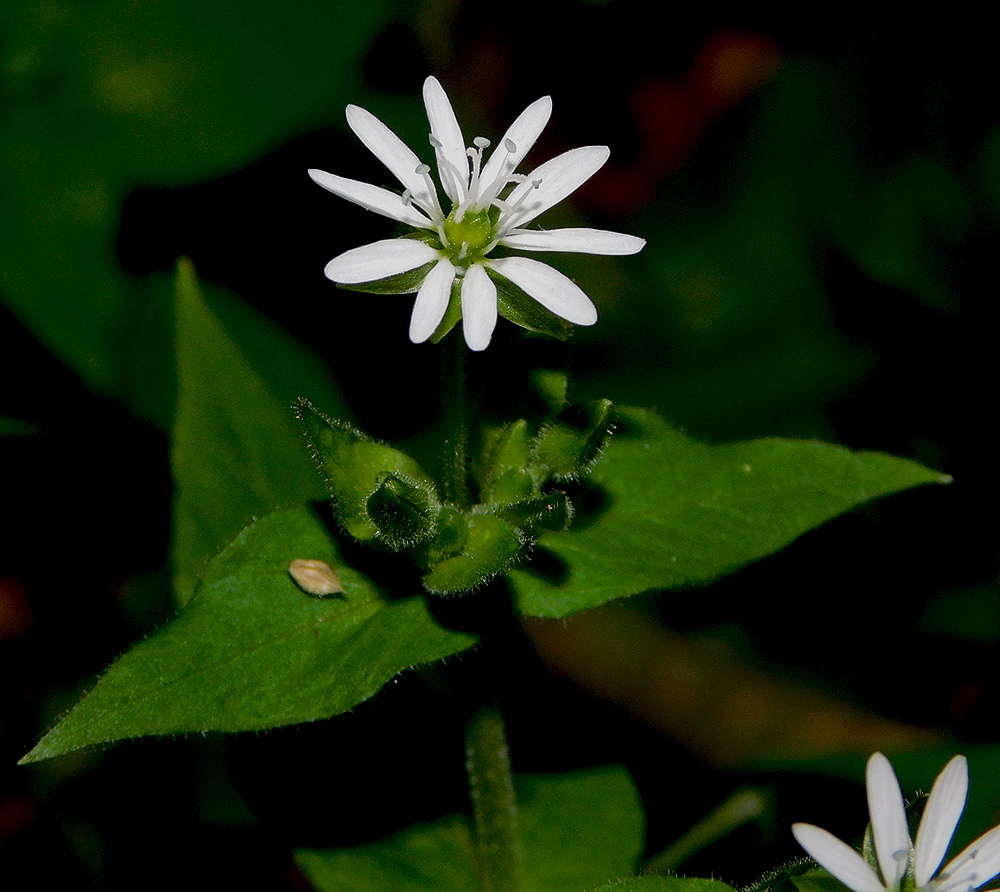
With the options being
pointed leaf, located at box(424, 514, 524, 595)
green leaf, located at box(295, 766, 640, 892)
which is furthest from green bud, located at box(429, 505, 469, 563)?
green leaf, located at box(295, 766, 640, 892)

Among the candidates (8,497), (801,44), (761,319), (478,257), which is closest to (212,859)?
(8,497)

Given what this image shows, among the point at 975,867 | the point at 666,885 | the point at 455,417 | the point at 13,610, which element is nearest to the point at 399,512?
the point at 455,417

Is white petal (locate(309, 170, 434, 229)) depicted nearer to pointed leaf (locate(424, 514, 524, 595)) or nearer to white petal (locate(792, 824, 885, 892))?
pointed leaf (locate(424, 514, 524, 595))

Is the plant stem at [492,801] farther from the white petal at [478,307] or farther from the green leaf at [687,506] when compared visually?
the white petal at [478,307]

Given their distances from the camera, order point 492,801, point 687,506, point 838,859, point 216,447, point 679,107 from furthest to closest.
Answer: point 679,107, point 216,447, point 492,801, point 687,506, point 838,859

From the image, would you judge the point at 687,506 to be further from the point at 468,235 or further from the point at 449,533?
the point at 468,235

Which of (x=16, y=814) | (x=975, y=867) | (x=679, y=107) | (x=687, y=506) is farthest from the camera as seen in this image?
(x=679, y=107)
